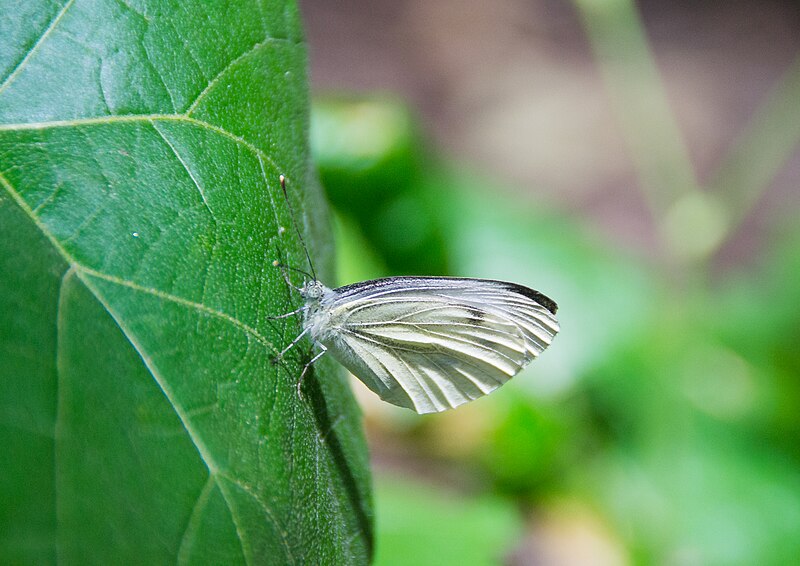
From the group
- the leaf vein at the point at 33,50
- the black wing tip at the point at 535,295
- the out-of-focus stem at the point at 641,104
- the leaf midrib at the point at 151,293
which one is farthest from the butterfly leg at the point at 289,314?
the out-of-focus stem at the point at 641,104

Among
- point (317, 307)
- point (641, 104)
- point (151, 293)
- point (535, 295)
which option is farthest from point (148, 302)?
point (641, 104)

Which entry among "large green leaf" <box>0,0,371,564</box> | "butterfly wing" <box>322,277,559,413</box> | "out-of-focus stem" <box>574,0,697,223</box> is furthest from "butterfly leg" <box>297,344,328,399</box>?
"out-of-focus stem" <box>574,0,697,223</box>

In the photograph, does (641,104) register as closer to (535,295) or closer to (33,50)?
(535,295)

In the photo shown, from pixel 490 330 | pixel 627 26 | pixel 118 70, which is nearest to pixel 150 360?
pixel 118 70

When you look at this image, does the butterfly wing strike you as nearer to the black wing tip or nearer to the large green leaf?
the black wing tip

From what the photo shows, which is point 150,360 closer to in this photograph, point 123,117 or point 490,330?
point 123,117

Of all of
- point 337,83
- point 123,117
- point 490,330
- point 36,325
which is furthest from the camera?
point 337,83

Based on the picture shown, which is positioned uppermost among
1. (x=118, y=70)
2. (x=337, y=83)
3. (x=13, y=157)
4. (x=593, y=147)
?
(x=593, y=147)
